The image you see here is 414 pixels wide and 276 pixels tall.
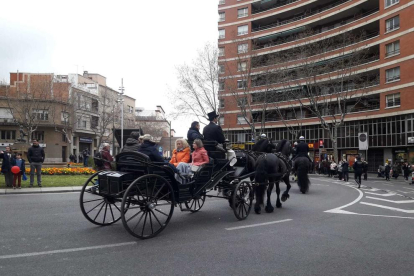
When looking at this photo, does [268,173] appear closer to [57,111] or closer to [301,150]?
[301,150]

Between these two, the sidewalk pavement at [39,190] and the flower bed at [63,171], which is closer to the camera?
the sidewalk pavement at [39,190]

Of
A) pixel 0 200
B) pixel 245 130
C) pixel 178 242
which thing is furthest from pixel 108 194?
pixel 245 130

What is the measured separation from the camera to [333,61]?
125 feet

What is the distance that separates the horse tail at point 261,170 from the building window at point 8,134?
51486 millimetres

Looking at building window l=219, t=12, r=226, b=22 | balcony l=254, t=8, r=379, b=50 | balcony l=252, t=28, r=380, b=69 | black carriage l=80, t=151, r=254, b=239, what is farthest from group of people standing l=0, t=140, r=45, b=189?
building window l=219, t=12, r=226, b=22

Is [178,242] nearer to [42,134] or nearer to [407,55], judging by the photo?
[407,55]

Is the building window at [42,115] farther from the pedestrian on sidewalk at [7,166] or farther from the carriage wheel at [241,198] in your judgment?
the carriage wheel at [241,198]

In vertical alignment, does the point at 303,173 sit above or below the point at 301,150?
below

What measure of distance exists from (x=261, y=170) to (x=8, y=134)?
5225 centimetres

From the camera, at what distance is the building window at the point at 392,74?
3809cm

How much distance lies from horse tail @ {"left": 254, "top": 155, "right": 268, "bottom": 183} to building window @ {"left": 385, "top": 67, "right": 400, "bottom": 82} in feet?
117

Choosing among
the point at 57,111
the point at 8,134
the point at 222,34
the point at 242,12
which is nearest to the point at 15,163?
the point at 57,111

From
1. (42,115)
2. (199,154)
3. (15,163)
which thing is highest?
(42,115)

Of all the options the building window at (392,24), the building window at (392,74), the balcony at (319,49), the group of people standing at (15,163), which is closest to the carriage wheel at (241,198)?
the group of people standing at (15,163)
